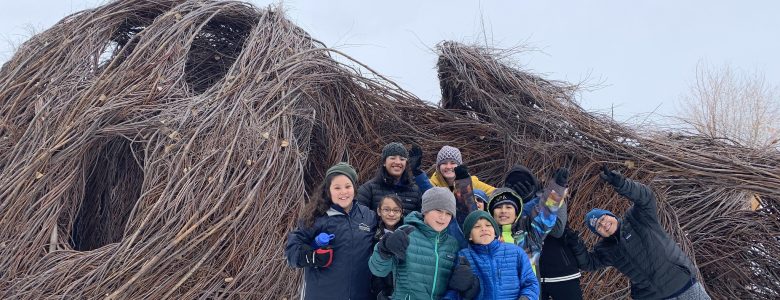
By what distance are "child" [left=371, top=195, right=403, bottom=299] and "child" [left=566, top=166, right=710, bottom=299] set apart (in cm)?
133

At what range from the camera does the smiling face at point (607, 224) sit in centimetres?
438

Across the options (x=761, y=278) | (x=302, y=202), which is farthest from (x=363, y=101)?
(x=761, y=278)

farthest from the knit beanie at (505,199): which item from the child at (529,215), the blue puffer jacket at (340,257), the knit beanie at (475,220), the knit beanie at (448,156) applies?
the blue puffer jacket at (340,257)

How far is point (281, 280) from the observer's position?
16.4 ft

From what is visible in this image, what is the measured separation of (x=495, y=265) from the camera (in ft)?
12.3

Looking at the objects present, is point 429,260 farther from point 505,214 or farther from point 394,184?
point 394,184

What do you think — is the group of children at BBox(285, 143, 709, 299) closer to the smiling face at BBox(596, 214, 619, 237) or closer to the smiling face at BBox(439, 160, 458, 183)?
the smiling face at BBox(596, 214, 619, 237)

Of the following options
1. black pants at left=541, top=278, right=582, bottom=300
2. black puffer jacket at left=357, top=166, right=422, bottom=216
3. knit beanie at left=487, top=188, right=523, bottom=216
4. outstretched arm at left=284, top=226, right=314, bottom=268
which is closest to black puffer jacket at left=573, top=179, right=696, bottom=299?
black pants at left=541, top=278, right=582, bottom=300

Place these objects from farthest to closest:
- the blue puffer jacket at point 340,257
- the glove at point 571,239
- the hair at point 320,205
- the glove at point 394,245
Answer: the glove at point 571,239 → the hair at point 320,205 → the blue puffer jacket at point 340,257 → the glove at point 394,245

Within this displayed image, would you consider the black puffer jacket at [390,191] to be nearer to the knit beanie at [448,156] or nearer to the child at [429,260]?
the knit beanie at [448,156]

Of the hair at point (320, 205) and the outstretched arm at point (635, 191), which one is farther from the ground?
the outstretched arm at point (635, 191)

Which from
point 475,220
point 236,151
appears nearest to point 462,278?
point 475,220

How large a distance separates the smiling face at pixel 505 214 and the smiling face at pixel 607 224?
2.35 ft

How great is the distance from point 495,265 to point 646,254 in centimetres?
127
